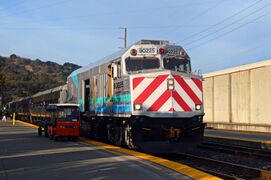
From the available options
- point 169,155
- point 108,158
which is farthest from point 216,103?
point 108,158

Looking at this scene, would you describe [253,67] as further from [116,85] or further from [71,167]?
[71,167]

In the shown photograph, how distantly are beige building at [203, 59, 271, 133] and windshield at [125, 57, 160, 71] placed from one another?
16.9m

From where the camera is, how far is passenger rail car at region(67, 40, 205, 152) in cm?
1253

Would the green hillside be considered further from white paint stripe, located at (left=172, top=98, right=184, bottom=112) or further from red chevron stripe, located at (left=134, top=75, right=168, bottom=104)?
white paint stripe, located at (left=172, top=98, right=184, bottom=112)

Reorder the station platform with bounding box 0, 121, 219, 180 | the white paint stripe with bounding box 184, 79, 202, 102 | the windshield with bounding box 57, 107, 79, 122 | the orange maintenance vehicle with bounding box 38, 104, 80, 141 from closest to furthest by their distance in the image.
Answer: the station platform with bounding box 0, 121, 219, 180
the white paint stripe with bounding box 184, 79, 202, 102
the orange maintenance vehicle with bounding box 38, 104, 80, 141
the windshield with bounding box 57, 107, 79, 122

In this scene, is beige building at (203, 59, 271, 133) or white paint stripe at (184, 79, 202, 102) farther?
beige building at (203, 59, 271, 133)

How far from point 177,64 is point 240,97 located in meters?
21.1

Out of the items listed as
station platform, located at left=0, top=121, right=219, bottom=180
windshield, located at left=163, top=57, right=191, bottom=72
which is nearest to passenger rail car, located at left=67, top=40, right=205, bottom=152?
windshield, located at left=163, top=57, right=191, bottom=72

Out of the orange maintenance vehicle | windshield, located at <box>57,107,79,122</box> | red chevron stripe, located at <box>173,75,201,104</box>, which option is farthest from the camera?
windshield, located at <box>57,107,79,122</box>

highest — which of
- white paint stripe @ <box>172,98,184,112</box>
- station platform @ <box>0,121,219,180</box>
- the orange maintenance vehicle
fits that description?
white paint stripe @ <box>172,98,184,112</box>

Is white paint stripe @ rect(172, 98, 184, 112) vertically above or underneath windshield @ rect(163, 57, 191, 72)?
underneath

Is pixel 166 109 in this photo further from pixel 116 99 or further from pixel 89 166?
pixel 89 166

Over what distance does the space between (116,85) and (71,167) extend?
5.04 m

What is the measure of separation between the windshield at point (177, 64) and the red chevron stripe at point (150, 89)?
98 cm
